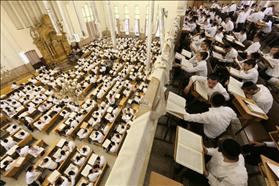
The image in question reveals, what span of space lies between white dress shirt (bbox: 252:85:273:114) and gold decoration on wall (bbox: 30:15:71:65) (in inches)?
512

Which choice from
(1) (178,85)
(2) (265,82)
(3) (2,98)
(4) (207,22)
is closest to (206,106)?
(1) (178,85)

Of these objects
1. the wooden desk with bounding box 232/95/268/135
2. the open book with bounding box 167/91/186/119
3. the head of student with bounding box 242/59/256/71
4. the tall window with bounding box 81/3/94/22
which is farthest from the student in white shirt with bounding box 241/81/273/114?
the tall window with bounding box 81/3/94/22

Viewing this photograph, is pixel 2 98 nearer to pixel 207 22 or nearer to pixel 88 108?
pixel 88 108

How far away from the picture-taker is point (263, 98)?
3648 mm

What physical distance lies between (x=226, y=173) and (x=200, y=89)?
6.83 ft

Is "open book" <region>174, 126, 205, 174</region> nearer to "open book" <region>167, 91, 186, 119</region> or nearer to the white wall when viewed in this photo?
"open book" <region>167, 91, 186, 119</region>

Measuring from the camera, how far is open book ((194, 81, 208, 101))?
3492mm

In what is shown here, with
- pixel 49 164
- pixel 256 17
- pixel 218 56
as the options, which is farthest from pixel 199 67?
pixel 256 17

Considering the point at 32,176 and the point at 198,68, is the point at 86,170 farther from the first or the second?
the point at 198,68

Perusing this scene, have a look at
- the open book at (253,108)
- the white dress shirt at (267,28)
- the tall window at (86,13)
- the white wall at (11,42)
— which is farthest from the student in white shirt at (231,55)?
the tall window at (86,13)

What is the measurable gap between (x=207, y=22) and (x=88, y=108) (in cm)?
972

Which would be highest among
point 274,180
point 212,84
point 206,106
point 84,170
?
point 212,84

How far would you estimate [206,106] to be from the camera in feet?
12.5

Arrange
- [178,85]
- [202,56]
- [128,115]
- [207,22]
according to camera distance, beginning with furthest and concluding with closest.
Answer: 1. [207,22]
2. [128,115]
3. [178,85]
4. [202,56]
